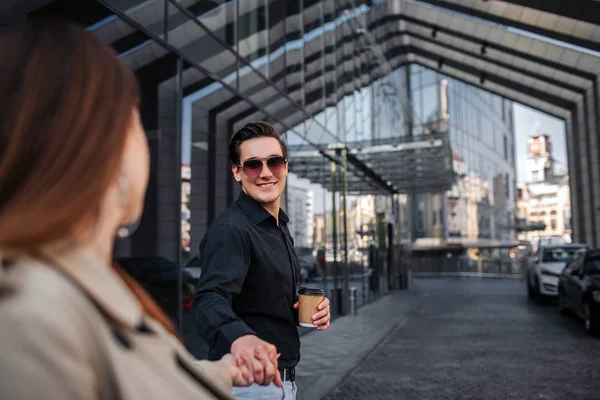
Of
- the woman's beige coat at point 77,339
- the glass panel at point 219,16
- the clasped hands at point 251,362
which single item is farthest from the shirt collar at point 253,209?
the glass panel at point 219,16

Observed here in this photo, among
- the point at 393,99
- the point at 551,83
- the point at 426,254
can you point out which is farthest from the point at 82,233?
the point at 426,254

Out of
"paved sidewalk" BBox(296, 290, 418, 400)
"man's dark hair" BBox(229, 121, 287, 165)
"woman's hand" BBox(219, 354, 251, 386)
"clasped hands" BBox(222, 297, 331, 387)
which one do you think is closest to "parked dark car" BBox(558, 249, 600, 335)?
"paved sidewalk" BBox(296, 290, 418, 400)

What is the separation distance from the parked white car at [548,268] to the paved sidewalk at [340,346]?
3868 mm

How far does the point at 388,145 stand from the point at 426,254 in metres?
27.2

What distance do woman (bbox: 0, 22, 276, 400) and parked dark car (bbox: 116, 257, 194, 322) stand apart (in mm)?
5157

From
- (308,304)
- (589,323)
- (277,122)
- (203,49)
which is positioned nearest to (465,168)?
(589,323)

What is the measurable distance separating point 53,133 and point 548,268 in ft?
55.5

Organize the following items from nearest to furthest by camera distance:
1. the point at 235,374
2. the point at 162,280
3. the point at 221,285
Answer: the point at 235,374 → the point at 221,285 → the point at 162,280

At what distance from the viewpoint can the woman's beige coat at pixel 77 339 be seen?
66 cm

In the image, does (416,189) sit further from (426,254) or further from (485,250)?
(485,250)

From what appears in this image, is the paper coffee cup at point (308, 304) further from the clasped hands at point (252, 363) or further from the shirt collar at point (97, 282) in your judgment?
the shirt collar at point (97, 282)

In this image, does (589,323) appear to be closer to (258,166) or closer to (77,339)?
(258,166)

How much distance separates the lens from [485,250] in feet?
151

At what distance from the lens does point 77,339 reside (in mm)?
701
